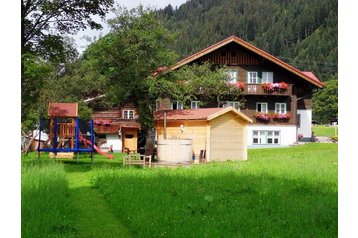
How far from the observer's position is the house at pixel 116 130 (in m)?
35.2

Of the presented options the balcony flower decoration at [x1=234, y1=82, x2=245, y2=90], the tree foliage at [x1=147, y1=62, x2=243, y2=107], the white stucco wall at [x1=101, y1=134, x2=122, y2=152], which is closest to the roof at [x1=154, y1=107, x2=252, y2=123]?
the tree foliage at [x1=147, y1=62, x2=243, y2=107]

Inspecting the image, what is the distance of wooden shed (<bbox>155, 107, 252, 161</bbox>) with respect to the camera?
70.6 feet

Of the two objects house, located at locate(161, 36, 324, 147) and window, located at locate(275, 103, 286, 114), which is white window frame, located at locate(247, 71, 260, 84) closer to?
house, located at locate(161, 36, 324, 147)

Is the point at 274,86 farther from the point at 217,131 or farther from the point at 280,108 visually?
the point at 217,131

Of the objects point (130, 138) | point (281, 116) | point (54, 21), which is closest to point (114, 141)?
point (130, 138)

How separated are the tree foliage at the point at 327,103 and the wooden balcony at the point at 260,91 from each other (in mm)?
2060

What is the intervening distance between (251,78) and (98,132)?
36.9ft

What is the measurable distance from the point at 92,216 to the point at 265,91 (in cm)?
2652

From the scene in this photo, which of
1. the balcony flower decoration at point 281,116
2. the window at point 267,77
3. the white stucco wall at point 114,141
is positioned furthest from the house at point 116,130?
the balcony flower decoration at point 281,116

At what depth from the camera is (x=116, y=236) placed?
257 inches

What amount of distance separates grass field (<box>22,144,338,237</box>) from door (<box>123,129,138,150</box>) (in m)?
22.3

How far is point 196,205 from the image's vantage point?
28.1 ft

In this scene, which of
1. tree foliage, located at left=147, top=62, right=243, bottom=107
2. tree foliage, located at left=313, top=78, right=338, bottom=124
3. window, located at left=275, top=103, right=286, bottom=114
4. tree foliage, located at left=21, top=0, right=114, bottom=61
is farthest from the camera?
window, located at left=275, top=103, right=286, bottom=114
